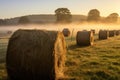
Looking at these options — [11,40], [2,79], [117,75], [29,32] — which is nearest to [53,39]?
[29,32]

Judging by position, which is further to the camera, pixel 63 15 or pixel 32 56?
pixel 63 15

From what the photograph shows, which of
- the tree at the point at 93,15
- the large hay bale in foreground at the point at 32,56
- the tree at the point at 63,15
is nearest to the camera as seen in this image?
the large hay bale in foreground at the point at 32,56

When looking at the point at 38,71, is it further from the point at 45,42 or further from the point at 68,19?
the point at 68,19

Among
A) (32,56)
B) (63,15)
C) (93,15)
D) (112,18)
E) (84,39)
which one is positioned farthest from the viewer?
(112,18)

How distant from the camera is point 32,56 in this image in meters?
9.39

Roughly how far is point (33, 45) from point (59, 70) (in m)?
1.78

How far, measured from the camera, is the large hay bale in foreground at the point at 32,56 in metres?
9.34

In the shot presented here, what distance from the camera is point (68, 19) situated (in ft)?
286

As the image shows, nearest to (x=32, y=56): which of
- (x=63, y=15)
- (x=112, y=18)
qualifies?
(x=63, y=15)

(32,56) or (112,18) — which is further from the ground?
(112,18)

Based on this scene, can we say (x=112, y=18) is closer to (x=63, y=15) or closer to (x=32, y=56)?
(x=63, y=15)

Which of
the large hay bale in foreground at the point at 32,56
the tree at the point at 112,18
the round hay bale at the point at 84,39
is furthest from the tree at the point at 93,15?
the large hay bale in foreground at the point at 32,56

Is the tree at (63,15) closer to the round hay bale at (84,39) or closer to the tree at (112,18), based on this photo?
the tree at (112,18)

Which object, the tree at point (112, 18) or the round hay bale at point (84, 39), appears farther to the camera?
the tree at point (112, 18)
